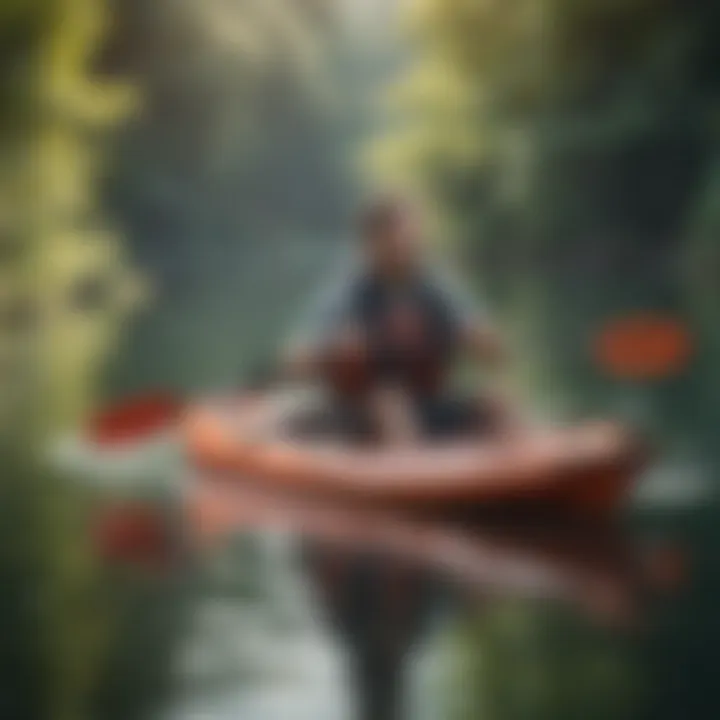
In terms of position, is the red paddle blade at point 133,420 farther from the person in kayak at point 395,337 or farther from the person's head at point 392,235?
the person's head at point 392,235

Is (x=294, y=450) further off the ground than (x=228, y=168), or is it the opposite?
(x=228, y=168)

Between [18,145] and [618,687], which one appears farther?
[18,145]

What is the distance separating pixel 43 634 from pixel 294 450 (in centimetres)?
31

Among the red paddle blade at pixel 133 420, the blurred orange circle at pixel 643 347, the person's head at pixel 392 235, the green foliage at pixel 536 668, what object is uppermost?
the person's head at pixel 392 235

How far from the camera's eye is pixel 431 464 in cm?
152

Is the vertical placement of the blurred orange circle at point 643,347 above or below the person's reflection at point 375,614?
above

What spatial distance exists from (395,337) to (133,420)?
0.28 metres

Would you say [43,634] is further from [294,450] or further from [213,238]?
[213,238]

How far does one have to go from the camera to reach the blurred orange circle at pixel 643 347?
152 centimetres

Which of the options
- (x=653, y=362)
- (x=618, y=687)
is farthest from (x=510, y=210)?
(x=618, y=687)

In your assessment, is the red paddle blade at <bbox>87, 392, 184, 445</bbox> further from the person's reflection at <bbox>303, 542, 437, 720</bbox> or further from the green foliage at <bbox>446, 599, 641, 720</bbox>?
the green foliage at <bbox>446, 599, 641, 720</bbox>

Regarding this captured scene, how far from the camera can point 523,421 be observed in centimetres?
152

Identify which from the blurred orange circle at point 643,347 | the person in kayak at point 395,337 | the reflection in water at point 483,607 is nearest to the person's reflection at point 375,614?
the reflection in water at point 483,607

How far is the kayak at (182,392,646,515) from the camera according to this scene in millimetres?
1503
